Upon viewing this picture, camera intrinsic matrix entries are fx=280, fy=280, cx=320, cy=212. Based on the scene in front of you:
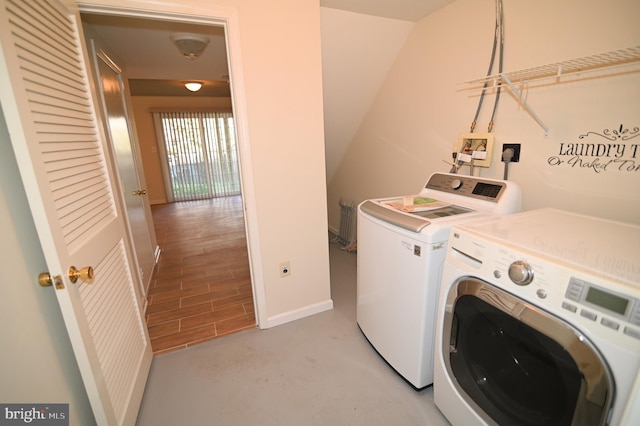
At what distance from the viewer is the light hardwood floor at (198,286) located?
6.91ft

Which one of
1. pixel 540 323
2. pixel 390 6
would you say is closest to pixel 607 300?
pixel 540 323

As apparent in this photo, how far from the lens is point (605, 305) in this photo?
708 millimetres

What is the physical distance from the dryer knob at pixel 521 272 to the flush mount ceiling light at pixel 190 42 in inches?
102

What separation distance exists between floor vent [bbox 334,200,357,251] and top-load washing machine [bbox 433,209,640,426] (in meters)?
2.14

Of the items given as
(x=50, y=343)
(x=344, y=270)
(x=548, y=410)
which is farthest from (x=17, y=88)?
(x=344, y=270)

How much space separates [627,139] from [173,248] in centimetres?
425

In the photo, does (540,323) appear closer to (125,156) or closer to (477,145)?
(477,145)

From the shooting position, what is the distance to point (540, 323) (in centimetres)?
84

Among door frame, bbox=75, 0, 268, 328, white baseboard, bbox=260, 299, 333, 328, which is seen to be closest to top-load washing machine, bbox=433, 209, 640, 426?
white baseboard, bbox=260, 299, 333, 328

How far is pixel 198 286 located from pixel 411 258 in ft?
7.24

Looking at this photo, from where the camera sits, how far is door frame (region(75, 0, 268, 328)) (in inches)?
55.9

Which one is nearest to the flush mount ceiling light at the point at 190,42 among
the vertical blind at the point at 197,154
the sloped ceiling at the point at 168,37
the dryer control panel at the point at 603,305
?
the sloped ceiling at the point at 168,37

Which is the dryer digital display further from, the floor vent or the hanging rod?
the floor vent

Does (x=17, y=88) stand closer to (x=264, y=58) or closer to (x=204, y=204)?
(x=264, y=58)
